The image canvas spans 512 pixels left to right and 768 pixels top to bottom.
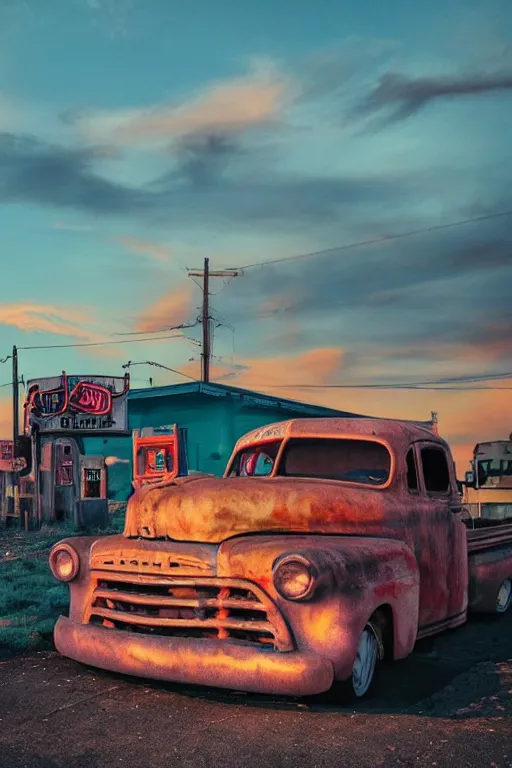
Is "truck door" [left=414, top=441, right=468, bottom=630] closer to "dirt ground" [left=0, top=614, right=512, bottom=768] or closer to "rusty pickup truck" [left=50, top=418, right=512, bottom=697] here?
"rusty pickup truck" [left=50, top=418, right=512, bottom=697]

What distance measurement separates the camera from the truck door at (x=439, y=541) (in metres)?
6.25

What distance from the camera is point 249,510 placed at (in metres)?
5.48

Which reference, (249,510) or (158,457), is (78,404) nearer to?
(158,457)

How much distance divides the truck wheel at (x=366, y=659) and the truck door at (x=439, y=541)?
2.50 ft

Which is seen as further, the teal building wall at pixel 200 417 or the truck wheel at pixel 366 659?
the teal building wall at pixel 200 417

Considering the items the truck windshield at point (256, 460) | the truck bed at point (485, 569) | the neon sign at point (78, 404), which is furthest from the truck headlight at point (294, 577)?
the neon sign at point (78, 404)

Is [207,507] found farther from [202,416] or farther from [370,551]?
[202,416]

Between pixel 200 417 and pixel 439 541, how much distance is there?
1024 inches

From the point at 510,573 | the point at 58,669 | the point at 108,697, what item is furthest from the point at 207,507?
the point at 510,573

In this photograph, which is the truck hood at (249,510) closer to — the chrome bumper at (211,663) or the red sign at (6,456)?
the chrome bumper at (211,663)

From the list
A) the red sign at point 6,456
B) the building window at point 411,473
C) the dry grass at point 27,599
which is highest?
the red sign at point 6,456

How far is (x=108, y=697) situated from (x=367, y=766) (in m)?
1.93

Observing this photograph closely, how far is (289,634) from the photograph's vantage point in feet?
15.7

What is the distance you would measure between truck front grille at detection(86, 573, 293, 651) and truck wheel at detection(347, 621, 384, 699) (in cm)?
58
